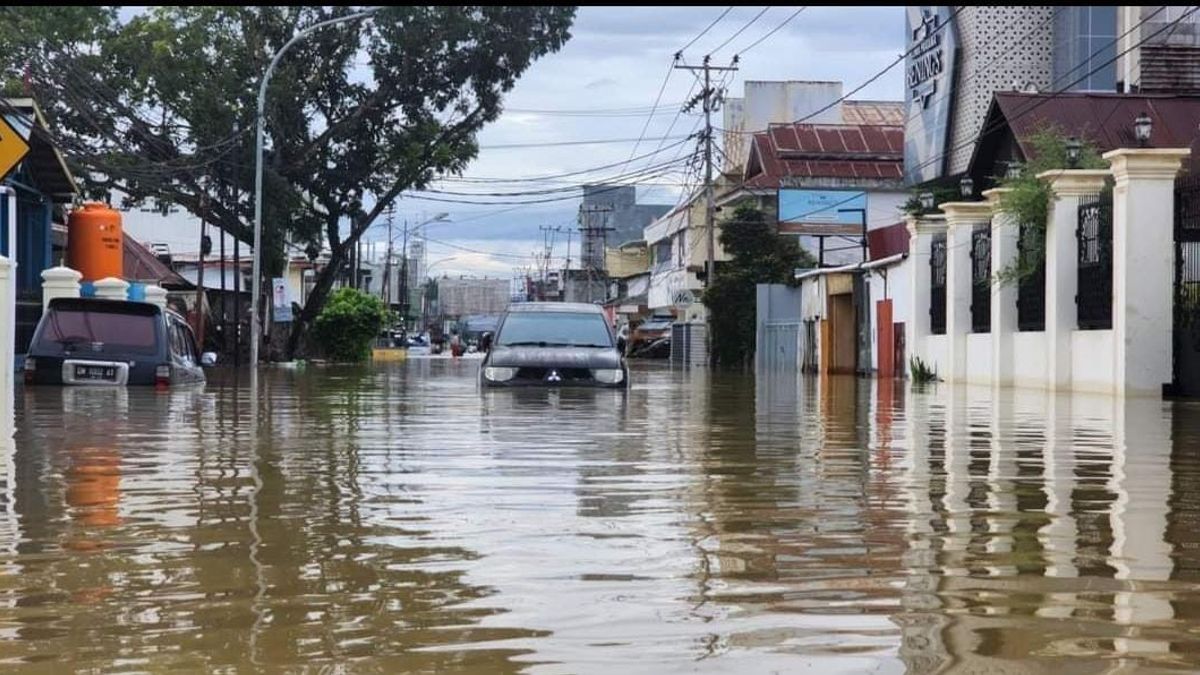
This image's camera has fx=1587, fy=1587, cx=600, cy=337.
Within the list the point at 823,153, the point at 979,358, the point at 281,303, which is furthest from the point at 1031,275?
the point at 823,153

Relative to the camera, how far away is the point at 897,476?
32.6ft

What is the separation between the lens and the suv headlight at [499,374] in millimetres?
20609

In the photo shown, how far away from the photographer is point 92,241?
33.0 m

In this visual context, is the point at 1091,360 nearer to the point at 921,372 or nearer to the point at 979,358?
the point at 979,358

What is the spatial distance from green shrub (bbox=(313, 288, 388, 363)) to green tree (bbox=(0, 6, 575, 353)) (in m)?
11.2

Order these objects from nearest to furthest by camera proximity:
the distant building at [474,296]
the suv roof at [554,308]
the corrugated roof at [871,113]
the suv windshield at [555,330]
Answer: the suv windshield at [555,330] → the suv roof at [554,308] → the corrugated roof at [871,113] → the distant building at [474,296]

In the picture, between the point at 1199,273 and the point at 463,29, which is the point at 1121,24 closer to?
the point at 463,29

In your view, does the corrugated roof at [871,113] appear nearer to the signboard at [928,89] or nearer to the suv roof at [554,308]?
the signboard at [928,89]

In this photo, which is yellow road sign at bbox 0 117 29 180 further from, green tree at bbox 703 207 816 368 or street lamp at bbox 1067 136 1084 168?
green tree at bbox 703 207 816 368

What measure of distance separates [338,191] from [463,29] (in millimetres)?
Answer: 5794

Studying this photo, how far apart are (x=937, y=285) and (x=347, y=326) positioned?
2895 cm

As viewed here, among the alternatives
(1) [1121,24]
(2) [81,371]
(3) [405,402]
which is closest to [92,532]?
(3) [405,402]

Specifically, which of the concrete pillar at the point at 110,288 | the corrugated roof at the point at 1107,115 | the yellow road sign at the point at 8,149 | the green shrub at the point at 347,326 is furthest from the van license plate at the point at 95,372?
the green shrub at the point at 347,326

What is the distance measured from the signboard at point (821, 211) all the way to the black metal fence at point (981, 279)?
27.1m
